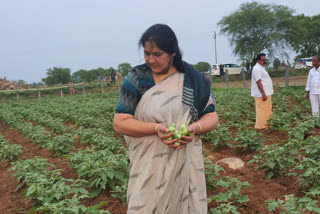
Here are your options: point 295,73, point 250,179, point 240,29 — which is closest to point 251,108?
point 250,179

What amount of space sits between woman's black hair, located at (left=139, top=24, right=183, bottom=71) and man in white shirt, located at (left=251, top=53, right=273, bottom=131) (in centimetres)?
456

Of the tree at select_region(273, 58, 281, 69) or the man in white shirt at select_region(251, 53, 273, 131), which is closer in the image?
the man in white shirt at select_region(251, 53, 273, 131)

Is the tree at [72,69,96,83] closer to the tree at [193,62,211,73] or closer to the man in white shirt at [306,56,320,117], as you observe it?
the tree at [193,62,211,73]

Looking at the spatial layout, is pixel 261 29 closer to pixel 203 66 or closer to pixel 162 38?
pixel 203 66

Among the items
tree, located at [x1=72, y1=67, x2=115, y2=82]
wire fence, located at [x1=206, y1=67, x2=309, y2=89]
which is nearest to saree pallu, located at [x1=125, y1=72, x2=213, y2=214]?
wire fence, located at [x1=206, y1=67, x2=309, y2=89]

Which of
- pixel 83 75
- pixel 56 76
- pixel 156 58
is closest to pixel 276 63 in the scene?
pixel 56 76

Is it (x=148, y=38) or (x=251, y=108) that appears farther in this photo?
(x=251, y=108)

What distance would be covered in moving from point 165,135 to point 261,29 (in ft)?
97.6

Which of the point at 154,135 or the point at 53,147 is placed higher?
the point at 154,135

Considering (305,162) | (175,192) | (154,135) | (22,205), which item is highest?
(154,135)

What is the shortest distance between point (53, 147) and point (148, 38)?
4355 mm

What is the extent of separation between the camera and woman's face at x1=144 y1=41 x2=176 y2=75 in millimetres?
1855

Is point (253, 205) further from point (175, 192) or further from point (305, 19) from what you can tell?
point (305, 19)

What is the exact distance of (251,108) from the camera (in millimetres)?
9414
